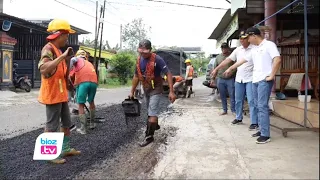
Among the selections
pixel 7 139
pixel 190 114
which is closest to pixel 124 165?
pixel 7 139

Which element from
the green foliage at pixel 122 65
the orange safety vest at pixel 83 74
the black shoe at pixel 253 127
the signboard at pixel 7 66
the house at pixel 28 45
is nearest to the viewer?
the black shoe at pixel 253 127

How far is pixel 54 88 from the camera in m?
4.07

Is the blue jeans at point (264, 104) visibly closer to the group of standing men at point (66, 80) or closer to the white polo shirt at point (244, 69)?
the white polo shirt at point (244, 69)

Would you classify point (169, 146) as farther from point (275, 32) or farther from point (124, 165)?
point (275, 32)

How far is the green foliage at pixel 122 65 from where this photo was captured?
99.9ft

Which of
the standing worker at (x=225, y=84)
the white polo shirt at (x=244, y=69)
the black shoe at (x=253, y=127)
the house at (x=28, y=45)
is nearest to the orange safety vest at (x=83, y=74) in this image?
the white polo shirt at (x=244, y=69)

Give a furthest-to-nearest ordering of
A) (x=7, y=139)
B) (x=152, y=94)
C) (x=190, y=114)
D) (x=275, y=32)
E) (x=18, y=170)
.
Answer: (x=190, y=114) < (x=275, y=32) < (x=7, y=139) < (x=152, y=94) < (x=18, y=170)

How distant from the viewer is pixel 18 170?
388 centimetres

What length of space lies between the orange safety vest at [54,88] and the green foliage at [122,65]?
1039 inches

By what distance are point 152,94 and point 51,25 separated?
1889mm

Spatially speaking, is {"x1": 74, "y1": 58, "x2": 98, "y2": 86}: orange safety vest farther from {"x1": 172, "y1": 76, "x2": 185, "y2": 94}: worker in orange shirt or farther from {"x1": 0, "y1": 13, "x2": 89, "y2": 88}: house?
{"x1": 0, "y1": 13, "x2": 89, "y2": 88}: house

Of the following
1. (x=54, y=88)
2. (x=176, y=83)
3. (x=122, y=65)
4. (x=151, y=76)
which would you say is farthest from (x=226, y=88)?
(x=122, y=65)

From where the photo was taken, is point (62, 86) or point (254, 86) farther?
point (254, 86)

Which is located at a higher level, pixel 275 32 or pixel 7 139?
pixel 275 32
